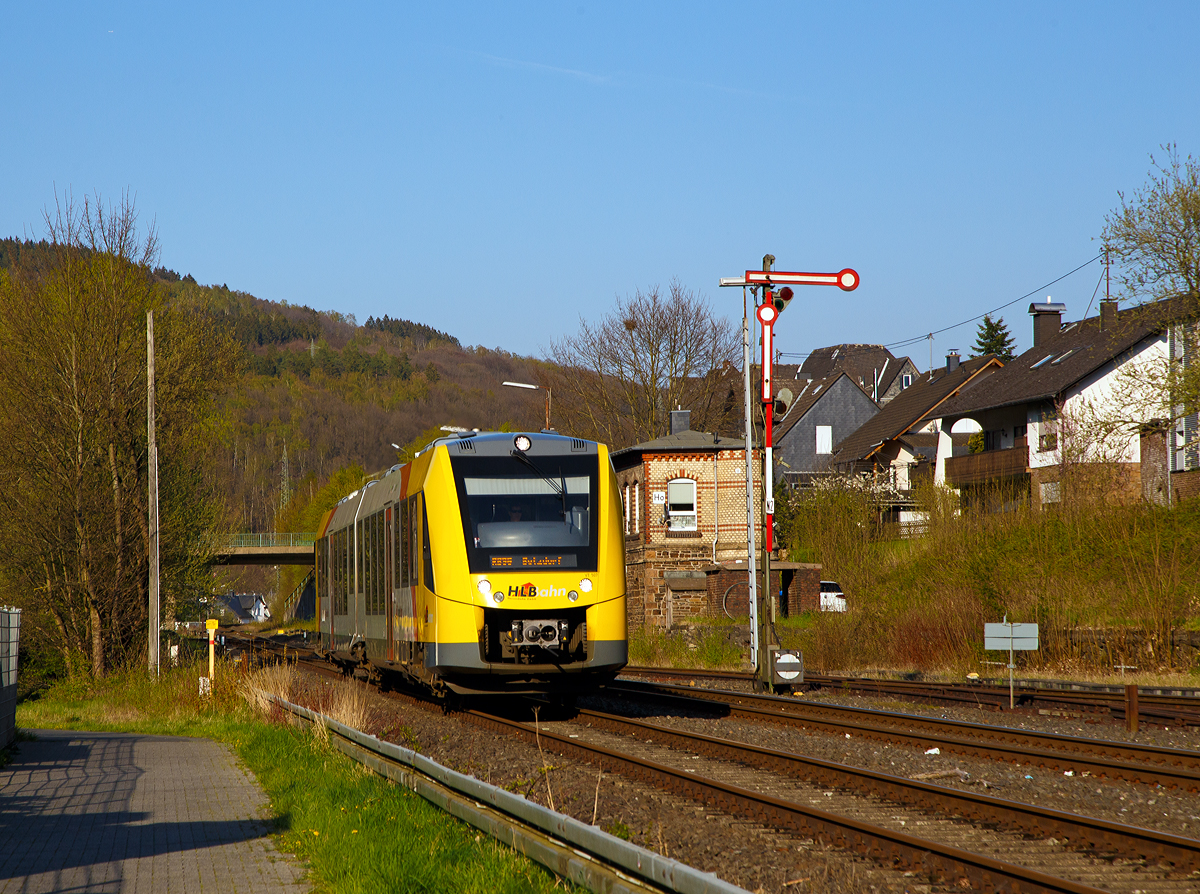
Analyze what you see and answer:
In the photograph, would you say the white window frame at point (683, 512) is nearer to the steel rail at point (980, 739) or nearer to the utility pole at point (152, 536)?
the utility pole at point (152, 536)

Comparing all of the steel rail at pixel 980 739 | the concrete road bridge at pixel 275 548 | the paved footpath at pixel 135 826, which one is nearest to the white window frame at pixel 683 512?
the steel rail at pixel 980 739

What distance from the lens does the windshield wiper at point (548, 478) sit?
1442cm

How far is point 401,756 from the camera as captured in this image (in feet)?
34.0

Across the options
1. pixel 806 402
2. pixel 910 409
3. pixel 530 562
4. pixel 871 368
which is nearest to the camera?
pixel 530 562

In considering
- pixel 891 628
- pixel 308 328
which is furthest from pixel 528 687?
pixel 308 328

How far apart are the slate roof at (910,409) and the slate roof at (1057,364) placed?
481cm

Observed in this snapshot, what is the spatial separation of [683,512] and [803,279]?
76.7 ft

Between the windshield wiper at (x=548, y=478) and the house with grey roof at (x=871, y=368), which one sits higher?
the house with grey roof at (x=871, y=368)

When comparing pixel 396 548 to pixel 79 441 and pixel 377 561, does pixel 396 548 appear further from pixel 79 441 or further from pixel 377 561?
pixel 79 441

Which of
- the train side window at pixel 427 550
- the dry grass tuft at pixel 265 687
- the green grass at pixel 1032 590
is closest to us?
the train side window at pixel 427 550

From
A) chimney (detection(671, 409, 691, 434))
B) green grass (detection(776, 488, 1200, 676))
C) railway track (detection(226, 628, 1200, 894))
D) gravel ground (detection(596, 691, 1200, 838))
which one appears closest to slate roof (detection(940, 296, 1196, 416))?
chimney (detection(671, 409, 691, 434))

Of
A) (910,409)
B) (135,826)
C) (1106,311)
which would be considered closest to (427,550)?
(135,826)

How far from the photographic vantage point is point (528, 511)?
1430cm

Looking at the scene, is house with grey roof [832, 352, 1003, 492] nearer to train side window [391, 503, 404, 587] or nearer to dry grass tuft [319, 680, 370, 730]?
train side window [391, 503, 404, 587]
